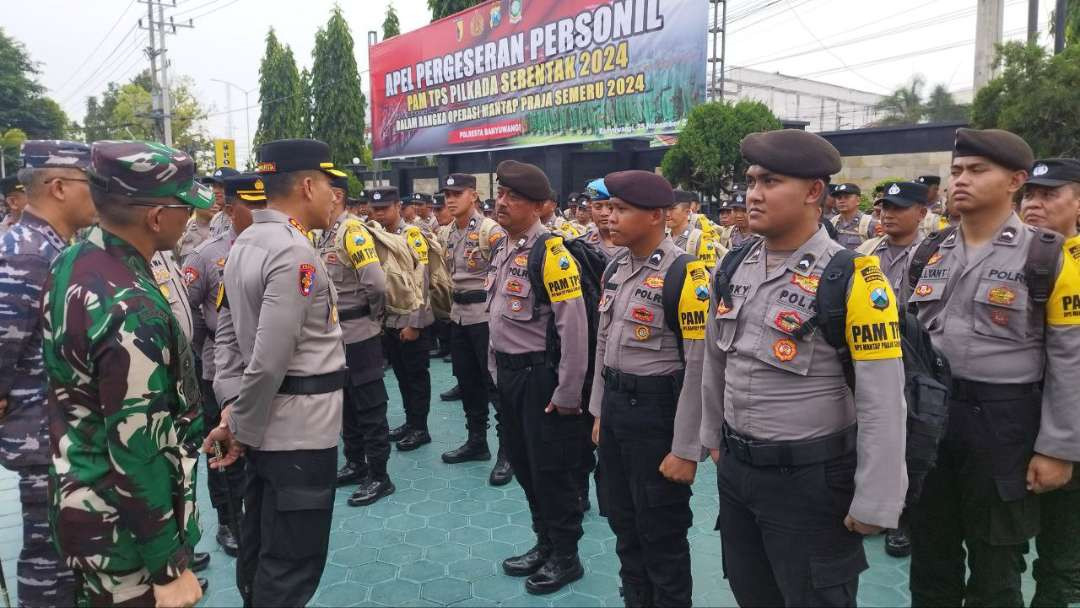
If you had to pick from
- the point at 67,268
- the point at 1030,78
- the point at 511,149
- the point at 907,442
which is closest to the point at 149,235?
the point at 67,268

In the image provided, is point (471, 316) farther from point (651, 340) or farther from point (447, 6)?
point (447, 6)

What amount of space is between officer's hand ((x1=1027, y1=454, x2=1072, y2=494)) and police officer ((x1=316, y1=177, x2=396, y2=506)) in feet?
12.2

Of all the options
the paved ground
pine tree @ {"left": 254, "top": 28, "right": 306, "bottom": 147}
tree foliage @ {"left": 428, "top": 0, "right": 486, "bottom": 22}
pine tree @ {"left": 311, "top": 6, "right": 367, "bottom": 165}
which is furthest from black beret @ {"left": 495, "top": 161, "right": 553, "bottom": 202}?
pine tree @ {"left": 254, "top": 28, "right": 306, "bottom": 147}

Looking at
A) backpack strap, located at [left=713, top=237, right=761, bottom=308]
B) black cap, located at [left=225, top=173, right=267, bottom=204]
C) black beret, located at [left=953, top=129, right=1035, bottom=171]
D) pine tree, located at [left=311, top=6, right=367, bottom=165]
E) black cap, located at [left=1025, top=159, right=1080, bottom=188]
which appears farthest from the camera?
pine tree, located at [left=311, top=6, right=367, bottom=165]

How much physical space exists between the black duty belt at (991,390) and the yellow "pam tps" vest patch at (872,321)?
3.12 feet

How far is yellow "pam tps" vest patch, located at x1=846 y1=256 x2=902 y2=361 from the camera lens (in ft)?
6.55

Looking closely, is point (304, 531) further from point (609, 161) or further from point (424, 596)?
point (609, 161)

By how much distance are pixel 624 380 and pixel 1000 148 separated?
5.73 feet

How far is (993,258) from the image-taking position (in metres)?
2.71

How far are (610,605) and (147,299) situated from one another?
2.61 meters

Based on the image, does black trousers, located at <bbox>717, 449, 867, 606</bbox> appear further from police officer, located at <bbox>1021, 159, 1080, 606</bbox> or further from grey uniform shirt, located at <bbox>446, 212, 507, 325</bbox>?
grey uniform shirt, located at <bbox>446, 212, 507, 325</bbox>

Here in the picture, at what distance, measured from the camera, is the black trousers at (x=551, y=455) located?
3.60 meters

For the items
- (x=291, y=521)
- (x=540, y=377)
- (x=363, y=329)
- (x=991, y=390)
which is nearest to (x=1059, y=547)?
(x=991, y=390)

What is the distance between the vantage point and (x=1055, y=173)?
325 centimetres
